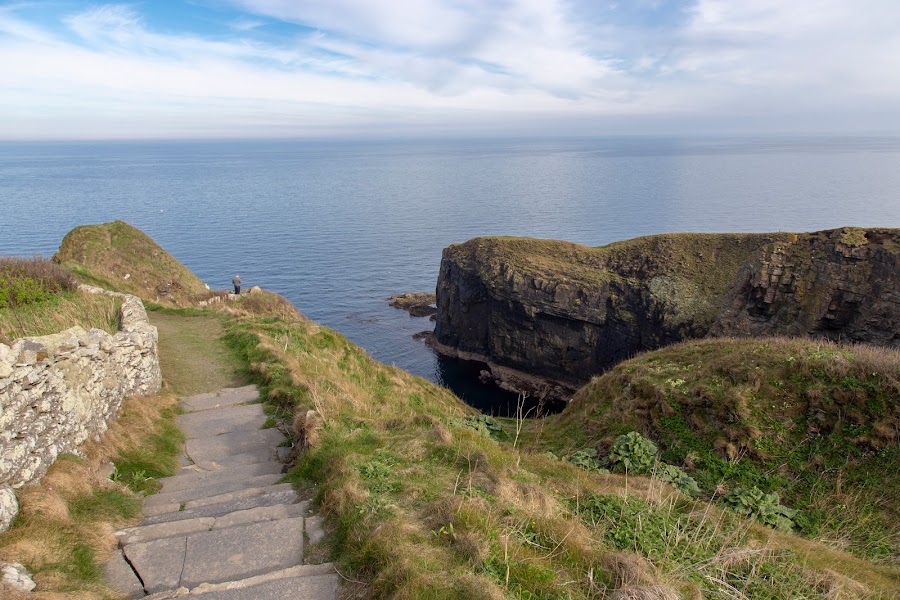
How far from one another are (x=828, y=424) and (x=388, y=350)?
53128 millimetres

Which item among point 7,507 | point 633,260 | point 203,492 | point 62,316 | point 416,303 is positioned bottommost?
point 416,303

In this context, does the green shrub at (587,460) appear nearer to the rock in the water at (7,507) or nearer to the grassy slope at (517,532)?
the grassy slope at (517,532)

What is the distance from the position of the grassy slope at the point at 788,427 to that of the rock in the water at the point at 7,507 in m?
12.9

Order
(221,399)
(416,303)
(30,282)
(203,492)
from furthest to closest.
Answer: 1. (416,303)
2. (30,282)
3. (221,399)
4. (203,492)

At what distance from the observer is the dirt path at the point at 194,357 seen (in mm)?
16797

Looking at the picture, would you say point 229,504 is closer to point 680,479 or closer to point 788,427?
point 680,479

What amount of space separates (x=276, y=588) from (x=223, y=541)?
147 cm

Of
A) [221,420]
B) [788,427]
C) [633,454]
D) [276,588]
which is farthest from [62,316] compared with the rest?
[788,427]

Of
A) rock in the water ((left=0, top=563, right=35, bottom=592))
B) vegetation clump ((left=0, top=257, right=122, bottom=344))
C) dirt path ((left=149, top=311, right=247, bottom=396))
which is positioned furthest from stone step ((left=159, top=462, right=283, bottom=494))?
vegetation clump ((left=0, top=257, right=122, bottom=344))

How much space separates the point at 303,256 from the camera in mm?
91750

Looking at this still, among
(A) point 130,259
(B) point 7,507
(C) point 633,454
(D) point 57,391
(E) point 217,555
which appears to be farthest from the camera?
(A) point 130,259

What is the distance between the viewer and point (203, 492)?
9.92 m

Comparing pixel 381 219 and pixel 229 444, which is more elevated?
pixel 381 219

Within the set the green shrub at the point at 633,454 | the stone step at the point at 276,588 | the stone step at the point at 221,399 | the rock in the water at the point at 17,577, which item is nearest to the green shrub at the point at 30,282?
the stone step at the point at 221,399
